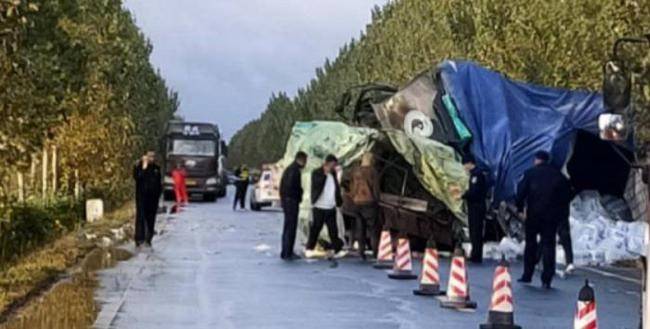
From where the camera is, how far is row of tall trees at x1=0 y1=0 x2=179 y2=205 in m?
17.2

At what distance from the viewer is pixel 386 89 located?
3039cm

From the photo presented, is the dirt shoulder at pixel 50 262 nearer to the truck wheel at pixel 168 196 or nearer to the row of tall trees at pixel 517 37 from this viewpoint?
the row of tall trees at pixel 517 37

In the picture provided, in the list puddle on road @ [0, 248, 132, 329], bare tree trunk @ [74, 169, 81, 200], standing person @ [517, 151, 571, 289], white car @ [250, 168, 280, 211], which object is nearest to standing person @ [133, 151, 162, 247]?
puddle on road @ [0, 248, 132, 329]

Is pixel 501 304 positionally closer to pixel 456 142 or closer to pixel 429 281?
pixel 429 281

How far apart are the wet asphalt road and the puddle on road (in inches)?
7.8

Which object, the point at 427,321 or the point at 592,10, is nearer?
the point at 427,321

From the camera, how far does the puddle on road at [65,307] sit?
15.4 metres

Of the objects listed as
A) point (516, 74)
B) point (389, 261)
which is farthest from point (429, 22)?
point (389, 261)

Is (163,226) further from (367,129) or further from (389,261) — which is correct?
(389,261)

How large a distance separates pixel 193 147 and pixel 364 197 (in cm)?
3902

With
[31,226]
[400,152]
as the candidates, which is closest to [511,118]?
[400,152]

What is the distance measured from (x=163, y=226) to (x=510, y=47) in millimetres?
10046

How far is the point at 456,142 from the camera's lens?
27672mm

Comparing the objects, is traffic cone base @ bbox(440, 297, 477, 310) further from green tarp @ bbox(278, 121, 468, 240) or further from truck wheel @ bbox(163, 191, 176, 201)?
truck wheel @ bbox(163, 191, 176, 201)
